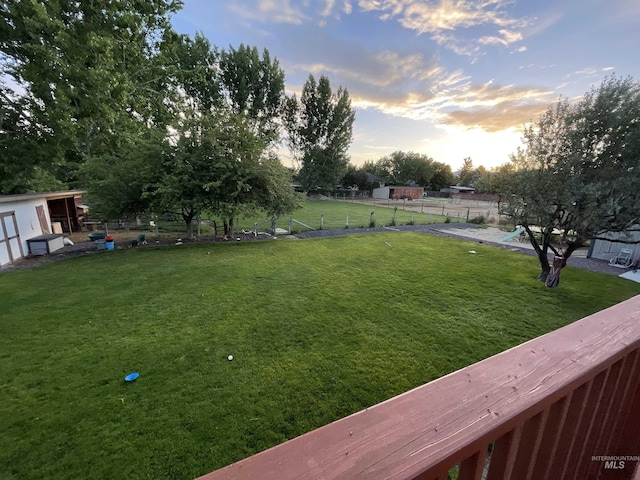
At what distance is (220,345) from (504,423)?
4.09 m

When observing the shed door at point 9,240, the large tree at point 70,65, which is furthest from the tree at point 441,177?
the shed door at point 9,240

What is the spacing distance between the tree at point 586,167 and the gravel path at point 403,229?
420 cm

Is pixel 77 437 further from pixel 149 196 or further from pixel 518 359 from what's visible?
pixel 149 196

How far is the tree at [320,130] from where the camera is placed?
112 feet

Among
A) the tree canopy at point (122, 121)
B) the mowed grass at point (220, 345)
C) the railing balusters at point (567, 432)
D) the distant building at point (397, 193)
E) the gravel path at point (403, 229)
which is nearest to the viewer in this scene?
the railing balusters at point (567, 432)

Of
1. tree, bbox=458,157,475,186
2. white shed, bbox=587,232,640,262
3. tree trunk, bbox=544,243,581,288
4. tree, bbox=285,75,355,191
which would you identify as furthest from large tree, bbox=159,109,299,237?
tree, bbox=458,157,475,186

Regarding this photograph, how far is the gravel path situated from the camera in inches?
335

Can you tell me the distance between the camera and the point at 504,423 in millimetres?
625

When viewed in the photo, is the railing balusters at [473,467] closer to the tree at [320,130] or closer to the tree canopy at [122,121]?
the tree canopy at [122,121]

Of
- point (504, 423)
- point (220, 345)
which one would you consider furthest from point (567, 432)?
point (220, 345)

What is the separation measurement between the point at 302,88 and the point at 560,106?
3281cm

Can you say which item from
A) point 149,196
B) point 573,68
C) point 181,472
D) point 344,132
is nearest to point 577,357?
point 181,472

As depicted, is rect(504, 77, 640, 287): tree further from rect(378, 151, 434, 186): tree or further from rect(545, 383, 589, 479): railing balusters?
rect(378, 151, 434, 186): tree

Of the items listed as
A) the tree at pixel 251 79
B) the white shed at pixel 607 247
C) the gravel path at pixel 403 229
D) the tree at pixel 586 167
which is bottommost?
the gravel path at pixel 403 229
